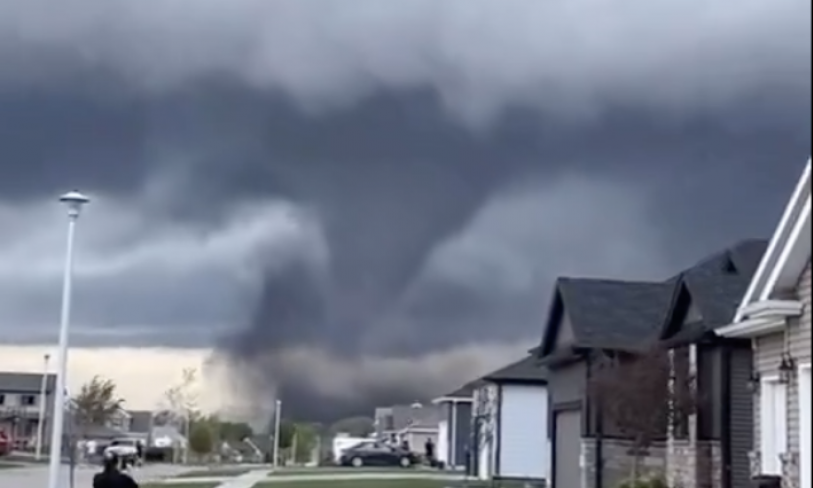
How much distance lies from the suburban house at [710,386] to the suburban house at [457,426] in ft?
98.9

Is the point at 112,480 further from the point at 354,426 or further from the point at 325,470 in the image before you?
the point at 354,426

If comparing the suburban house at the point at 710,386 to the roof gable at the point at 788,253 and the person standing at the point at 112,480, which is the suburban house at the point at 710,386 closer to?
the roof gable at the point at 788,253

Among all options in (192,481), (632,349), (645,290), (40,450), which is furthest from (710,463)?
(40,450)

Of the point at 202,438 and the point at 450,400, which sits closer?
the point at 202,438

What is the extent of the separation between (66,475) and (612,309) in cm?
1501

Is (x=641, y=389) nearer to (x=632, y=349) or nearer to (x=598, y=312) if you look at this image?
(x=632, y=349)

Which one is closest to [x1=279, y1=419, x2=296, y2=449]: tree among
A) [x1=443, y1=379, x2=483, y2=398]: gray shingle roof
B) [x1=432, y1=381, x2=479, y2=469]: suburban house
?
[x1=443, y1=379, x2=483, y2=398]: gray shingle roof

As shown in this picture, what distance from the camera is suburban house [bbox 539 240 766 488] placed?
1029 inches

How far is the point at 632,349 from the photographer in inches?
1248

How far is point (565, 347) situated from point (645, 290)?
266 centimetres

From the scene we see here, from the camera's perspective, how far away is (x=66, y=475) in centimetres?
3672

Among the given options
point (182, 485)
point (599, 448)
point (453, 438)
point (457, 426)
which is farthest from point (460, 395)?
point (599, 448)

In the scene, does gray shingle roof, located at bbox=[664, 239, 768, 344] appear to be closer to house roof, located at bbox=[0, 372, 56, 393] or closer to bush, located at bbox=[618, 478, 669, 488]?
bush, located at bbox=[618, 478, 669, 488]

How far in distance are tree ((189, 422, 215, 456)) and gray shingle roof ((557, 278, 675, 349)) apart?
17.6m
